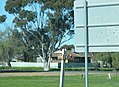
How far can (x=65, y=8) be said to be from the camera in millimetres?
72625

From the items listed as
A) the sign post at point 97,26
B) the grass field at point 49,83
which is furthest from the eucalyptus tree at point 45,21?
the sign post at point 97,26

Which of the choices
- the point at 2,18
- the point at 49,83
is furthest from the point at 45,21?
the point at 49,83

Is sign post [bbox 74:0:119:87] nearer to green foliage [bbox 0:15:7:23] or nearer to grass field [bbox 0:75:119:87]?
grass field [bbox 0:75:119:87]

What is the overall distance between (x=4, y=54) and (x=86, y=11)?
102 m

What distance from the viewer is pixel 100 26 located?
4.19 m

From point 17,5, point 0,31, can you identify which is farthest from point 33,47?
Answer: point 0,31

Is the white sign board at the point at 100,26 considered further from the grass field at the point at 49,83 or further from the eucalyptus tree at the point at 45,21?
the eucalyptus tree at the point at 45,21

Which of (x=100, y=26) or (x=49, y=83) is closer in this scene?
(x=100, y=26)

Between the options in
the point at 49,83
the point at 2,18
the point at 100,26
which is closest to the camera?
the point at 100,26

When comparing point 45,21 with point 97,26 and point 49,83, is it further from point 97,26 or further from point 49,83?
point 97,26

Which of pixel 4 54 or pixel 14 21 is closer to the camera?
pixel 14 21

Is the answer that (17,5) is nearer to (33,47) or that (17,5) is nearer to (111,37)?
(33,47)

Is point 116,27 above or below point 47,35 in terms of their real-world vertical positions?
below

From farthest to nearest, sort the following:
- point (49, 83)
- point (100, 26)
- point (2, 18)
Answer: point (2, 18) < point (49, 83) < point (100, 26)
